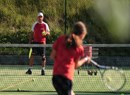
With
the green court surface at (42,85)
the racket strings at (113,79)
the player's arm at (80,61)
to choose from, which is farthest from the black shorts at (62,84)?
the green court surface at (42,85)

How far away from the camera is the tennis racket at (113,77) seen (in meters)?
5.28

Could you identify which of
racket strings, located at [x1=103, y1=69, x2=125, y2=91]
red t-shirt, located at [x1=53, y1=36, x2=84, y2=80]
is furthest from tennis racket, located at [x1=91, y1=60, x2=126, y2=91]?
red t-shirt, located at [x1=53, y1=36, x2=84, y2=80]

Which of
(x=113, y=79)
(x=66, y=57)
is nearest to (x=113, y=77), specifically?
(x=113, y=79)

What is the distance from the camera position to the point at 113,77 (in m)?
5.49

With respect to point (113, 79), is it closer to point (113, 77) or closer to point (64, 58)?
point (113, 77)

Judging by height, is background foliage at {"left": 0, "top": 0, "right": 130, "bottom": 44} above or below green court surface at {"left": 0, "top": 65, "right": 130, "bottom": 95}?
above

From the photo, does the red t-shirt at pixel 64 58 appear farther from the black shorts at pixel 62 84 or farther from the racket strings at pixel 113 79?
the racket strings at pixel 113 79

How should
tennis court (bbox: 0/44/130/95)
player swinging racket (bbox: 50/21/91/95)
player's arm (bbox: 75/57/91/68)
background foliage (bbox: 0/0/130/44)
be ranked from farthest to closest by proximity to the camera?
background foliage (bbox: 0/0/130/44) → tennis court (bbox: 0/44/130/95) → player's arm (bbox: 75/57/91/68) → player swinging racket (bbox: 50/21/91/95)

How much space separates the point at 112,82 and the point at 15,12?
39.2 feet

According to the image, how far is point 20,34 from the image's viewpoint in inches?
629

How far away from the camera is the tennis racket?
5.28 m

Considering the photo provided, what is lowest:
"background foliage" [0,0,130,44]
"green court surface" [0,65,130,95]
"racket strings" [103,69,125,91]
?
"green court surface" [0,65,130,95]

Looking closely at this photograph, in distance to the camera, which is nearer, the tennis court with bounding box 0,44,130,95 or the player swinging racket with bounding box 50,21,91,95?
the player swinging racket with bounding box 50,21,91,95

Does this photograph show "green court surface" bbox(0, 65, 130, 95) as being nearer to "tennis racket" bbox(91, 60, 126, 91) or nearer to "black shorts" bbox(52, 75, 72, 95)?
"tennis racket" bbox(91, 60, 126, 91)
